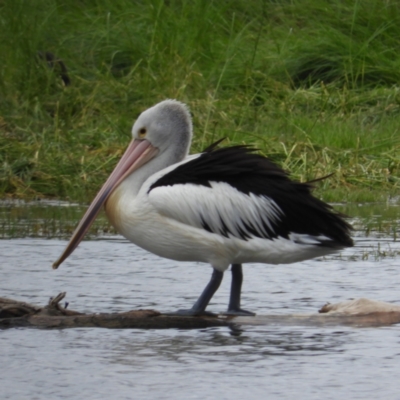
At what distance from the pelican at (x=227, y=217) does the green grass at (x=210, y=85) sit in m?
4.45

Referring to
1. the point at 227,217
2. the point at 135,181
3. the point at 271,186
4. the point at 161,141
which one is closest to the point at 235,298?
the point at 227,217

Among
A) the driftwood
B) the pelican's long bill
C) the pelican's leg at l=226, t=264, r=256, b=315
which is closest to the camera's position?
the driftwood

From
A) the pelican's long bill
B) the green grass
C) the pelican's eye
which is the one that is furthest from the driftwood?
the green grass

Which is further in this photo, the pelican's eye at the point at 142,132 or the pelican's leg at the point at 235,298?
the pelican's eye at the point at 142,132

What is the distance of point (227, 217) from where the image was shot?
602 cm

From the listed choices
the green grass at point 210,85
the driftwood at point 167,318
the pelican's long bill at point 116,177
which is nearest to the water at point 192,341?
the driftwood at point 167,318

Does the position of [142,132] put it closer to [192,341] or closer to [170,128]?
[170,128]

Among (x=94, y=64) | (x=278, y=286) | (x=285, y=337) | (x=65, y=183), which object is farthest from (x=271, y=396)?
(x=94, y=64)

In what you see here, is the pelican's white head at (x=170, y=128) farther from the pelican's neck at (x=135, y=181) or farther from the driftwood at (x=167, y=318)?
the driftwood at (x=167, y=318)

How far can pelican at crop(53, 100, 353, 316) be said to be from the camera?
5.96 metres

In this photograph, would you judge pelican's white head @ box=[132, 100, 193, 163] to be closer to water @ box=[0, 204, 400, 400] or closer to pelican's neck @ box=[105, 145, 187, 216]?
pelican's neck @ box=[105, 145, 187, 216]

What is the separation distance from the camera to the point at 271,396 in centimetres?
459

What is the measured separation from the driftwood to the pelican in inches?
7.5

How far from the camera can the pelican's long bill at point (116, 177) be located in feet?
20.6
